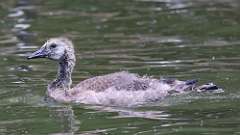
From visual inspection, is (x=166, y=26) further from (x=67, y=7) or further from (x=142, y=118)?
(x=142, y=118)

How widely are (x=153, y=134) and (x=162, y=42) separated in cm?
796

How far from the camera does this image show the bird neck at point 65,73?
16.5m

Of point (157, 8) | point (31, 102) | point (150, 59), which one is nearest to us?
point (31, 102)

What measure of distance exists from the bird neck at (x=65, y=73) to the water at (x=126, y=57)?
380 millimetres

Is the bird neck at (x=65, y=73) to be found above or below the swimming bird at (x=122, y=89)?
above

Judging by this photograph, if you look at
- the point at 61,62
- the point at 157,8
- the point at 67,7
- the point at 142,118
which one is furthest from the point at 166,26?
the point at 142,118

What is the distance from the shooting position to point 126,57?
63.7 feet

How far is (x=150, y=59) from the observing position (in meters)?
19.0

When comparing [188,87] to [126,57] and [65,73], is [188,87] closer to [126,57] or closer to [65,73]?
[65,73]

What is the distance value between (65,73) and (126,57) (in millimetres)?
2974

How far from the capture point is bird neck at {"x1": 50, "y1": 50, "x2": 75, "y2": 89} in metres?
16.5

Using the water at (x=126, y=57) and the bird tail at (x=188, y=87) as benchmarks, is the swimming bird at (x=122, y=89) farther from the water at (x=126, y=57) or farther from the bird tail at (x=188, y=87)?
the water at (x=126, y=57)

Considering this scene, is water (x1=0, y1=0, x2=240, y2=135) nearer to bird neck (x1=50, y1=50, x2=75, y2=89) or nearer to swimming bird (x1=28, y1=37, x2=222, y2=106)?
swimming bird (x1=28, y1=37, x2=222, y2=106)

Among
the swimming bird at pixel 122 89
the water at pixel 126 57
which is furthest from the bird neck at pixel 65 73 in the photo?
the water at pixel 126 57
